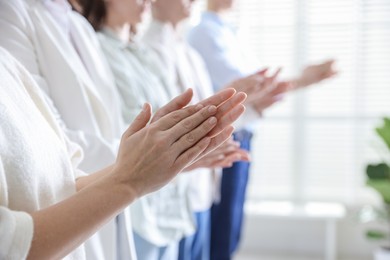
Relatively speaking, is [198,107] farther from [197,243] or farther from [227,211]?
[227,211]

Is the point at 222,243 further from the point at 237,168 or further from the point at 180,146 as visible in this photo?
the point at 180,146

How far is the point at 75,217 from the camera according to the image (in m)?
0.80

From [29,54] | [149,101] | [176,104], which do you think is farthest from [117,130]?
[176,104]

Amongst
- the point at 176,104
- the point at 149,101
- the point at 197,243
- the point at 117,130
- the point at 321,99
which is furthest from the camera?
the point at 321,99

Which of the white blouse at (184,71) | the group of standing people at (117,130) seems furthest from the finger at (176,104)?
the white blouse at (184,71)

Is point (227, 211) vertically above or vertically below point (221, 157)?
below

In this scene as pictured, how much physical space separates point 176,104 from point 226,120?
94mm

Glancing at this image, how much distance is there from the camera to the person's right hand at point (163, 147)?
2.76ft

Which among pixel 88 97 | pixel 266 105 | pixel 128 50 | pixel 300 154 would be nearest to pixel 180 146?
pixel 88 97

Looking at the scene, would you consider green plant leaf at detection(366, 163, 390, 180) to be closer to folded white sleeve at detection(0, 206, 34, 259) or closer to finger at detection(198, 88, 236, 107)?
finger at detection(198, 88, 236, 107)

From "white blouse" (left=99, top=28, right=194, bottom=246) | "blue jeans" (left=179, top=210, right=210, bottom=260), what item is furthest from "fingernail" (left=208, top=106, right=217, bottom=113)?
"blue jeans" (left=179, top=210, right=210, bottom=260)

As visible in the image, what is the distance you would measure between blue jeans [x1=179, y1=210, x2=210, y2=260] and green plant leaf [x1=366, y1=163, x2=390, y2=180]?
1250 mm

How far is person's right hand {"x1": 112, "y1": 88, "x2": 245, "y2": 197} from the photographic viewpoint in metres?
0.84

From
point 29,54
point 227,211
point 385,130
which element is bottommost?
point 227,211
